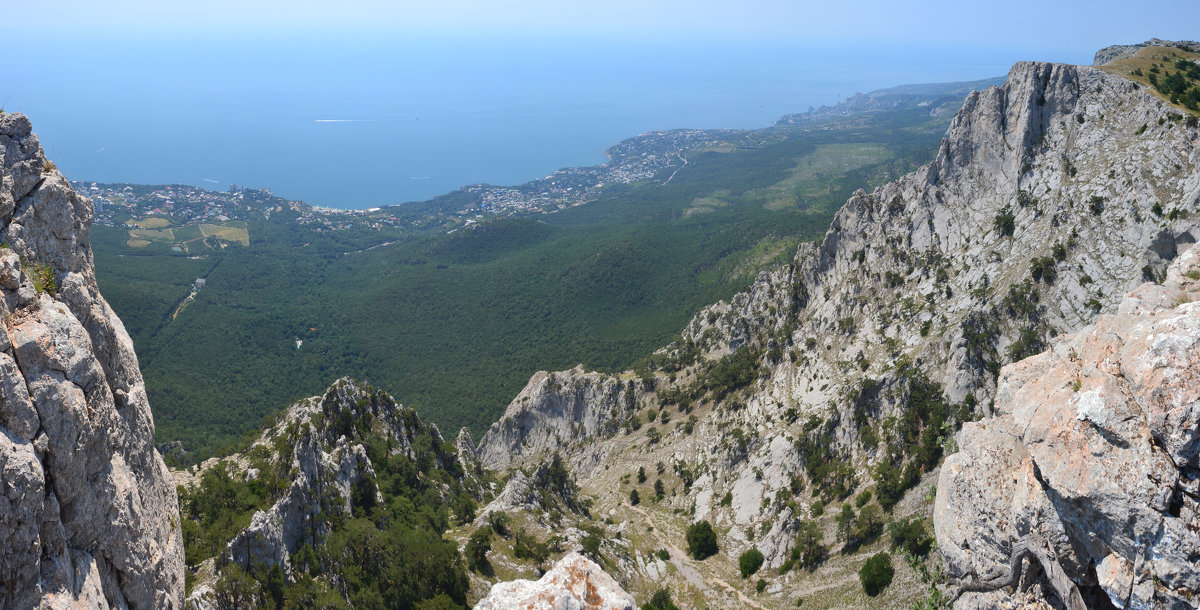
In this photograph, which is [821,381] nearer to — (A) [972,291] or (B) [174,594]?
(A) [972,291]

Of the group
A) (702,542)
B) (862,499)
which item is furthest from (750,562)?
(862,499)

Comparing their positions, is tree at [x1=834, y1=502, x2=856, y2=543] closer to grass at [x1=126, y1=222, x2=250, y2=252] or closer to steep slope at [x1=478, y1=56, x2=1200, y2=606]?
steep slope at [x1=478, y1=56, x2=1200, y2=606]

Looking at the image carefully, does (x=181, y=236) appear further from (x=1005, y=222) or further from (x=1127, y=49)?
(x=1127, y=49)

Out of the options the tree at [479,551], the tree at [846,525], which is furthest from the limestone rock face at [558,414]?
the tree at [479,551]

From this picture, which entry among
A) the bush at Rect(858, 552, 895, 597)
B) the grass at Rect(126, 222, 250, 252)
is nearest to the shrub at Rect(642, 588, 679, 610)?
the bush at Rect(858, 552, 895, 597)

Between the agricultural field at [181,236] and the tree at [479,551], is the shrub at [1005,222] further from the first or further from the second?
the agricultural field at [181,236]

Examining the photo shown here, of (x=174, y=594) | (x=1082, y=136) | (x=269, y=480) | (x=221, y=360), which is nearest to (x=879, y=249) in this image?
(x=1082, y=136)

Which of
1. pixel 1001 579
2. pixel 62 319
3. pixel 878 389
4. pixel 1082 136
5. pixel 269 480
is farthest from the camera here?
pixel 878 389
